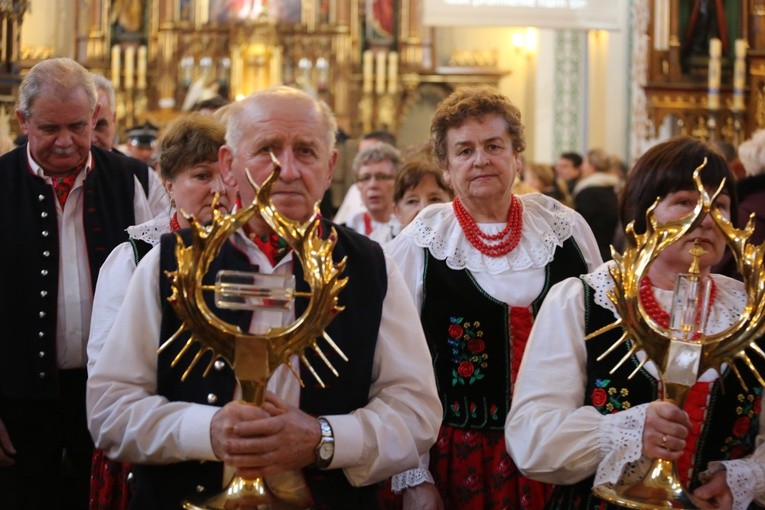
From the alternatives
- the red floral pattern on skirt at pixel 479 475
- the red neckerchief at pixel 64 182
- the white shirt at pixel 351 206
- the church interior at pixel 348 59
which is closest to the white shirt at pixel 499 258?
the red floral pattern on skirt at pixel 479 475

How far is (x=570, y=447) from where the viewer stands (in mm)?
2678

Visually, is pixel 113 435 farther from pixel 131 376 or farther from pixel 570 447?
pixel 570 447

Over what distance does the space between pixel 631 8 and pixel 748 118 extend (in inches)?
→ 161

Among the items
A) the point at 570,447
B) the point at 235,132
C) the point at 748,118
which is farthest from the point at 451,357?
the point at 748,118

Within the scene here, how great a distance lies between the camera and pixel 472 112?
11.9 ft

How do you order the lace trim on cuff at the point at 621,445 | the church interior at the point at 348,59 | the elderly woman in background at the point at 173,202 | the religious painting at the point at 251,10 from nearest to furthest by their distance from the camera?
the lace trim on cuff at the point at 621,445, the elderly woman in background at the point at 173,202, the church interior at the point at 348,59, the religious painting at the point at 251,10

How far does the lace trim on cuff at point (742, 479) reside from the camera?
2.64m

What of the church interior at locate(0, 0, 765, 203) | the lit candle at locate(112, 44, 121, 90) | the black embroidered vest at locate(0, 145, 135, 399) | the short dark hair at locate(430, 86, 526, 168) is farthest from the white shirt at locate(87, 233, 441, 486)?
the lit candle at locate(112, 44, 121, 90)

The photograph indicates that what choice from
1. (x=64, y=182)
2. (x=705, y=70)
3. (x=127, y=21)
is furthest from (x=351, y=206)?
(x=127, y=21)

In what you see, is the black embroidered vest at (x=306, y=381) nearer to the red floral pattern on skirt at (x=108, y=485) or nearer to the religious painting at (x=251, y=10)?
the red floral pattern on skirt at (x=108, y=485)

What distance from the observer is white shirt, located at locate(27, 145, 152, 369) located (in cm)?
375

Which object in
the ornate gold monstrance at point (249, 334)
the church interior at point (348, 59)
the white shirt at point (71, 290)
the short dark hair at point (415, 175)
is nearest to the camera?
the ornate gold monstrance at point (249, 334)

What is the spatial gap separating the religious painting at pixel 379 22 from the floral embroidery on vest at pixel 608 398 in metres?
13.4

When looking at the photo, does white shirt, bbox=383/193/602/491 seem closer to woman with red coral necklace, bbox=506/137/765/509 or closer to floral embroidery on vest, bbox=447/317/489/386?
floral embroidery on vest, bbox=447/317/489/386
